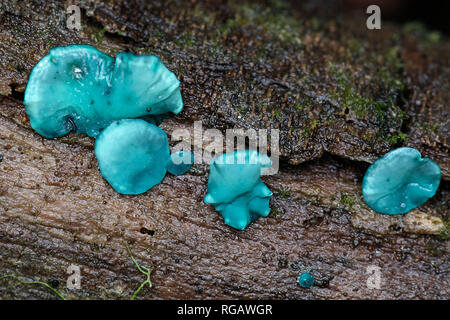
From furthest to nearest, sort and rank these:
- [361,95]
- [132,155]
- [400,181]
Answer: [361,95]
[400,181]
[132,155]

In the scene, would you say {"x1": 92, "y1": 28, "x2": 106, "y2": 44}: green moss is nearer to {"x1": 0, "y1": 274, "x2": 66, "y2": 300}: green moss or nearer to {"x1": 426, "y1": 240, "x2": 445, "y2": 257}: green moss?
{"x1": 0, "y1": 274, "x2": 66, "y2": 300}: green moss

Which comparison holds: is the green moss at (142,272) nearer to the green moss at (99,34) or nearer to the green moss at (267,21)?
the green moss at (99,34)

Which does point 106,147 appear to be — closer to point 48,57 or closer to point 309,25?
point 48,57

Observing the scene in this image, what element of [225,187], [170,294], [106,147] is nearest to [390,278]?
[225,187]

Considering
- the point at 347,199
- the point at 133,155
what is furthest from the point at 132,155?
the point at 347,199

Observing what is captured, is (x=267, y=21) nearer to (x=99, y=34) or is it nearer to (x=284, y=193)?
(x=99, y=34)
